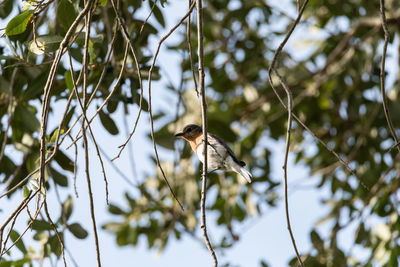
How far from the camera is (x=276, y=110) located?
22.0ft

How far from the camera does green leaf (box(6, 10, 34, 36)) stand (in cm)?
285

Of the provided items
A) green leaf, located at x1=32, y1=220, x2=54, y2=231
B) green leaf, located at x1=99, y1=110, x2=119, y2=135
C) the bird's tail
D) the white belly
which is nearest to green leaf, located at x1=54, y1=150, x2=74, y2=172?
green leaf, located at x1=99, y1=110, x2=119, y2=135

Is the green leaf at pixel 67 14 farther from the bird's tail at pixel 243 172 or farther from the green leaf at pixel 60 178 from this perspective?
the bird's tail at pixel 243 172

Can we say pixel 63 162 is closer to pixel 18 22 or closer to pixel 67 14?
pixel 67 14

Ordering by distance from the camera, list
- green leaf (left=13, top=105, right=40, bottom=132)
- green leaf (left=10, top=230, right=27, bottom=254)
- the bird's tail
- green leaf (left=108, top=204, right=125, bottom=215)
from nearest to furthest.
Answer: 1. green leaf (left=10, top=230, right=27, bottom=254)
2. the bird's tail
3. green leaf (left=13, top=105, right=40, bottom=132)
4. green leaf (left=108, top=204, right=125, bottom=215)

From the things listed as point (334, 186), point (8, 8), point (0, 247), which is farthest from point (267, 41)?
point (0, 247)

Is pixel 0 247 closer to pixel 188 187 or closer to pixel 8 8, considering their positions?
pixel 8 8

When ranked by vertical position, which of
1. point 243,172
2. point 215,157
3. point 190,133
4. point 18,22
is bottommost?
point 18,22

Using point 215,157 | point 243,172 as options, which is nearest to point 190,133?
point 215,157

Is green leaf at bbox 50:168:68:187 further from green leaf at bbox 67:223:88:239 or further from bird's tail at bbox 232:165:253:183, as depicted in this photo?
bird's tail at bbox 232:165:253:183

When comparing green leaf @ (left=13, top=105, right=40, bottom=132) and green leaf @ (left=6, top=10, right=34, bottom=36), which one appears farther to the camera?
green leaf @ (left=13, top=105, right=40, bottom=132)

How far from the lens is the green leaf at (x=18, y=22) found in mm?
2854

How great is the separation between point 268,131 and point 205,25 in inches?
62.6

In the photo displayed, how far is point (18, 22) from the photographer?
9.43 ft
